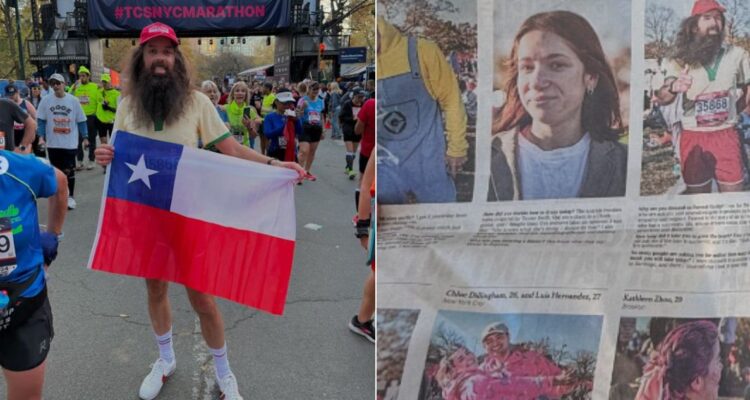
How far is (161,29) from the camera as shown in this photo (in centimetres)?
258

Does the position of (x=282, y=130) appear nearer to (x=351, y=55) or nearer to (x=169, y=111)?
(x=169, y=111)

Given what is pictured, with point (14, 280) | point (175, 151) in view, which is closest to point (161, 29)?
point (175, 151)

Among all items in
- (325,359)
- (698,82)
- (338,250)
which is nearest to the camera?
(698,82)

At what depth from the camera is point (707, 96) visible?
48.1 inches

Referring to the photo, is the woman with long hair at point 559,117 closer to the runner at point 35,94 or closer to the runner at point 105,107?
the runner at point 105,107

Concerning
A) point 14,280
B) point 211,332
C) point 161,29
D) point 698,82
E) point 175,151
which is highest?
point 161,29

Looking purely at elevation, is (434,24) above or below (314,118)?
above

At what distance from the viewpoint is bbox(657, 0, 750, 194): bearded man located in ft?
3.97

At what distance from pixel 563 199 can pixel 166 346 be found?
100.0 inches

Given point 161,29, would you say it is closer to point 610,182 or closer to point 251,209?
point 251,209

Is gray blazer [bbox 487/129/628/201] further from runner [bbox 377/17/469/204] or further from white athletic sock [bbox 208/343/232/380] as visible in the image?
white athletic sock [bbox 208/343/232/380]

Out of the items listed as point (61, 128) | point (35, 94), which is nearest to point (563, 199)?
point (61, 128)

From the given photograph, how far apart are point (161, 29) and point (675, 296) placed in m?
2.27

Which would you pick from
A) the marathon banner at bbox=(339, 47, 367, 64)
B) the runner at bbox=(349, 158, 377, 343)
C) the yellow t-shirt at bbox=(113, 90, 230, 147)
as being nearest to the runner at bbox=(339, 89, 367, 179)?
the runner at bbox=(349, 158, 377, 343)
